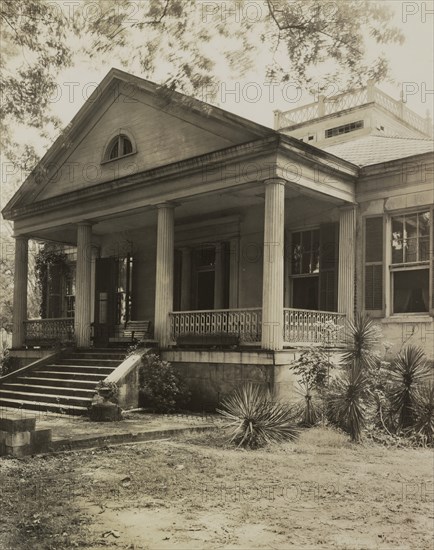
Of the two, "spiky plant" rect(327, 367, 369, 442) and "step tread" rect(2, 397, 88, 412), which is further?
"step tread" rect(2, 397, 88, 412)

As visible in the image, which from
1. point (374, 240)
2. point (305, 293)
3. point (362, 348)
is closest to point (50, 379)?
point (305, 293)

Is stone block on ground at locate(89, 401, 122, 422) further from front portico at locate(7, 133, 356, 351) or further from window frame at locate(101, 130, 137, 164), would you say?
window frame at locate(101, 130, 137, 164)

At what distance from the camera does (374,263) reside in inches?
522

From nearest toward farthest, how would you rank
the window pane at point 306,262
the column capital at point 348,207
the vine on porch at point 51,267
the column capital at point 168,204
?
the column capital at point 348,207, the column capital at point 168,204, the window pane at point 306,262, the vine on porch at point 51,267

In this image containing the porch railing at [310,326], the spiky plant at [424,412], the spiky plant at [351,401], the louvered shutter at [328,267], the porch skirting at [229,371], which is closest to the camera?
the spiky plant at [351,401]

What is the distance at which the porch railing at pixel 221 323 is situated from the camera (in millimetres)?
12477

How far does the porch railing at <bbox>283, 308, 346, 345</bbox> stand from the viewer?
39.9 ft

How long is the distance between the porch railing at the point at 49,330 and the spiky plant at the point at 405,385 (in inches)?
388

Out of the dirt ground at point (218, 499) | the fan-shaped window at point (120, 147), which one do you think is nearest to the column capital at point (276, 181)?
the dirt ground at point (218, 499)

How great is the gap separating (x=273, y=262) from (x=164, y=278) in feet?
10.3

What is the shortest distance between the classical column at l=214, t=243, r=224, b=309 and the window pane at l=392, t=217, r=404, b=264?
4755mm

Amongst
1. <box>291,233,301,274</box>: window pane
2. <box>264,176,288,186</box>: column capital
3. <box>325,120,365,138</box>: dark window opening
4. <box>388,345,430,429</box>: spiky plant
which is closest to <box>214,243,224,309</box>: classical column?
<box>291,233,301,274</box>: window pane

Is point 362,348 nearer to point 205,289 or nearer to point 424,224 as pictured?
point 424,224

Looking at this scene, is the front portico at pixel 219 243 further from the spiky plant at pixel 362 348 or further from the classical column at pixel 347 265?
the spiky plant at pixel 362 348
